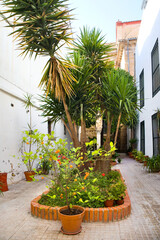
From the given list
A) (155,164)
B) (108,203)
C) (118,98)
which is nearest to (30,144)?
(118,98)

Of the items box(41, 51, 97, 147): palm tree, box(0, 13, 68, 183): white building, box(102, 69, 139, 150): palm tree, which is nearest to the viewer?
box(102, 69, 139, 150): palm tree

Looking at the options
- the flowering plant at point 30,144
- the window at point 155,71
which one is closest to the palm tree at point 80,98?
the flowering plant at point 30,144

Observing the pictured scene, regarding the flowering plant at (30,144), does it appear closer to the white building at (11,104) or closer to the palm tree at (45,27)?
the white building at (11,104)

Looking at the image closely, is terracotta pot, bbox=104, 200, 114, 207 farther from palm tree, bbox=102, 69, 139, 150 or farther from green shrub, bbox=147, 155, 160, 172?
green shrub, bbox=147, 155, 160, 172

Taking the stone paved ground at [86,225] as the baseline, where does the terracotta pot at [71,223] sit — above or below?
above

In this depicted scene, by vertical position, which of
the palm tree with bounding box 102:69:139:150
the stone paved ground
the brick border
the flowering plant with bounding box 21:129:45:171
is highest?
the palm tree with bounding box 102:69:139:150

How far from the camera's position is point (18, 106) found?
697 centimetres

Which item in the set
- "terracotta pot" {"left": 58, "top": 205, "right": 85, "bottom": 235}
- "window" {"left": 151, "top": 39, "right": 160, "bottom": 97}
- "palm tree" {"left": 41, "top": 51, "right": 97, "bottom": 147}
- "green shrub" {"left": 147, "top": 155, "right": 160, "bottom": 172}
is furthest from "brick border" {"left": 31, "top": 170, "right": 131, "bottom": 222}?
"window" {"left": 151, "top": 39, "right": 160, "bottom": 97}

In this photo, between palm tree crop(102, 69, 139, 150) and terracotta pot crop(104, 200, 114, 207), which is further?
palm tree crop(102, 69, 139, 150)

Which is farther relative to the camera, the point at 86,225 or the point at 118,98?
the point at 118,98

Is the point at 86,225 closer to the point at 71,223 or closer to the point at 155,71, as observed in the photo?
the point at 71,223

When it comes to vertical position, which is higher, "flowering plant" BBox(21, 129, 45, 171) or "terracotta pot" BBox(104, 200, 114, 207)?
"flowering plant" BBox(21, 129, 45, 171)

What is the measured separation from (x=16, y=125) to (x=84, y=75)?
2623 millimetres

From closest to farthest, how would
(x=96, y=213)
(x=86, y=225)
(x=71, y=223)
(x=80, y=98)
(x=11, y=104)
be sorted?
(x=71, y=223), (x=86, y=225), (x=96, y=213), (x=80, y=98), (x=11, y=104)
